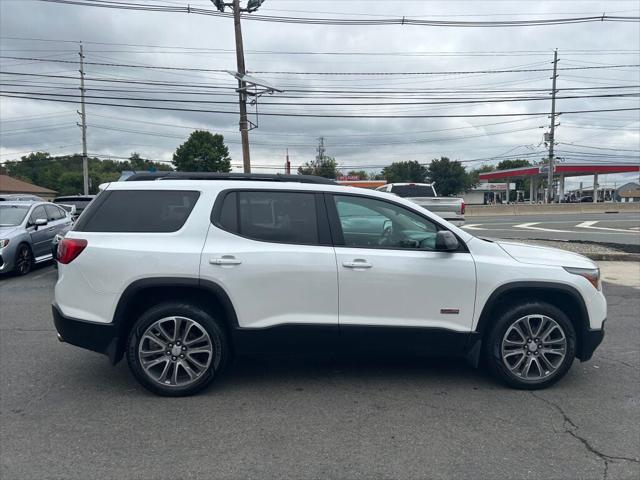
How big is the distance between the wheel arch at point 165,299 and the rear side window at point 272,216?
541mm

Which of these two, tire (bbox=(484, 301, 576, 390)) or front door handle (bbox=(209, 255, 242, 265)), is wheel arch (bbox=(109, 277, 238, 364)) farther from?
tire (bbox=(484, 301, 576, 390))

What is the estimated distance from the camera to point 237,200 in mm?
4273

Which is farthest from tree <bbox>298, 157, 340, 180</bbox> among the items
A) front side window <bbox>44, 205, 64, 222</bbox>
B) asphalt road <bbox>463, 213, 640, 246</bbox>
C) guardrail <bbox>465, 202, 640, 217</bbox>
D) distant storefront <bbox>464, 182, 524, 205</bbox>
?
front side window <bbox>44, 205, 64, 222</bbox>

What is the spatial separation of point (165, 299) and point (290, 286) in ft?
3.56

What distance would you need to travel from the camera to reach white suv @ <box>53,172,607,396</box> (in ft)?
13.3

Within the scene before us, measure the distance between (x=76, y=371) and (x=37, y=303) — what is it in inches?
148

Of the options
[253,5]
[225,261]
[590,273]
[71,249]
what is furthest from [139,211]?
[253,5]

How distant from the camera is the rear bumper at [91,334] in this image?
407cm

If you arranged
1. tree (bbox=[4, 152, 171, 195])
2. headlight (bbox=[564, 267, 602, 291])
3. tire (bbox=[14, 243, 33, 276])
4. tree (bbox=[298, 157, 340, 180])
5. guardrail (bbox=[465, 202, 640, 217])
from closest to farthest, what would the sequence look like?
headlight (bbox=[564, 267, 602, 291])
tire (bbox=[14, 243, 33, 276])
guardrail (bbox=[465, 202, 640, 217])
tree (bbox=[298, 157, 340, 180])
tree (bbox=[4, 152, 171, 195])

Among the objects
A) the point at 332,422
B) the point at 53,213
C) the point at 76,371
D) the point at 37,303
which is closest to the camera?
the point at 332,422

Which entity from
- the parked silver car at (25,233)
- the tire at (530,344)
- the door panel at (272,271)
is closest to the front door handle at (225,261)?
the door panel at (272,271)

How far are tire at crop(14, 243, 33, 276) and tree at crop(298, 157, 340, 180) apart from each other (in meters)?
58.8

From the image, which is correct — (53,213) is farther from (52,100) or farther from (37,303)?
(52,100)

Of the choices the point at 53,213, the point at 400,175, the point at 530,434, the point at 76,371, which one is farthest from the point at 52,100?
the point at 400,175
